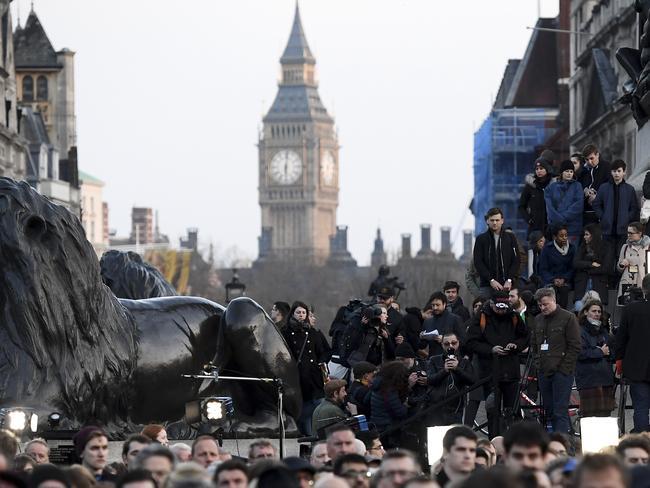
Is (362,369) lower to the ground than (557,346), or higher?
lower

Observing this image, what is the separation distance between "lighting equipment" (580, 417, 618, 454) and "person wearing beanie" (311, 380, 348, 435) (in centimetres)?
360

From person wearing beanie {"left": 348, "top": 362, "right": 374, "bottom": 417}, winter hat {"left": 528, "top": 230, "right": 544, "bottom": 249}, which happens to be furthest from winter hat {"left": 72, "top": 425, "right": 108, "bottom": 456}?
winter hat {"left": 528, "top": 230, "right": 544, "bottom": 249}

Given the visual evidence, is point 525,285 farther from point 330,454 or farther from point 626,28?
point 626,28

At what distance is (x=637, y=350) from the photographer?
21281mm

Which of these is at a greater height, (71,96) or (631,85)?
(71,96)

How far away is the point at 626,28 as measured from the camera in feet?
243

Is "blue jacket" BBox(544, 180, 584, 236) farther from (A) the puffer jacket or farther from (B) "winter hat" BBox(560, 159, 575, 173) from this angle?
(A) the puffer jacket

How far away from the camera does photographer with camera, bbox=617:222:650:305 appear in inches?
1024

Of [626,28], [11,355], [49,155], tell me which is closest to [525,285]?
[11,355]

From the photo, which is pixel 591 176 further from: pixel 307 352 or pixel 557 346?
pixel 557 346

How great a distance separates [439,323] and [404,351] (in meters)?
0.46

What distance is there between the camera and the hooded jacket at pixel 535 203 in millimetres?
30891

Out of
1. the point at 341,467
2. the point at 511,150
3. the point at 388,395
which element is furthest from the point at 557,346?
the point at 511,150

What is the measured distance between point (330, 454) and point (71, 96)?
381 ft
